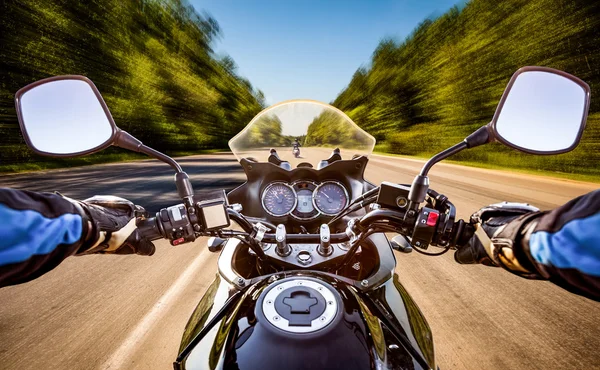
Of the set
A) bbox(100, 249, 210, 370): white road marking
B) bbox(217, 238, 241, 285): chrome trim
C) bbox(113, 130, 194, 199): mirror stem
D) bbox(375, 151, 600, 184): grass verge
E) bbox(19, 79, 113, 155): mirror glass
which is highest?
bbox(19, 79, 113, 155): mirror glass

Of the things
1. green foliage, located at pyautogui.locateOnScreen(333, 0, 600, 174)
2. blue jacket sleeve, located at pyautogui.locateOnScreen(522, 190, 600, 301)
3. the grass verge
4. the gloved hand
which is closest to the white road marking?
the gloved hand

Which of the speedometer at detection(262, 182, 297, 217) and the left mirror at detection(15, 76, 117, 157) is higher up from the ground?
the left mirror at detection(15, 76, 117, 157)

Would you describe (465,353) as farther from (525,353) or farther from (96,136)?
(96,136)

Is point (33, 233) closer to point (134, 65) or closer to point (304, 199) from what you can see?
point (304, 199)

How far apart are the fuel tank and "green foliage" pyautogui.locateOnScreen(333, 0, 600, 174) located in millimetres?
15103

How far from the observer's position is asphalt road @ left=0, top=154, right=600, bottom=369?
2.36 metres

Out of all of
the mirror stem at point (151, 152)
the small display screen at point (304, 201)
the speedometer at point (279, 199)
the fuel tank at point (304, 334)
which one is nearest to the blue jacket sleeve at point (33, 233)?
the mirror stem at point (151, 152)

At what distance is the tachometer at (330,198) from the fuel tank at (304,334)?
141 centimetres

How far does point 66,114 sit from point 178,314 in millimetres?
2115

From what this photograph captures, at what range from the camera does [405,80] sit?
1484 inches

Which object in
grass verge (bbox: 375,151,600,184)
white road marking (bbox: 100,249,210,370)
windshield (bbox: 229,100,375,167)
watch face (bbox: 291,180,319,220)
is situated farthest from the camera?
grass verge (bbox: 375,151,600,184)

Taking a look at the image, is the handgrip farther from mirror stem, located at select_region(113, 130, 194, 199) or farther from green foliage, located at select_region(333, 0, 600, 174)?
green foliage, located at select_region(333, 0, 600, 174)

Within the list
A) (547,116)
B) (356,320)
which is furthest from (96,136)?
(547,116)

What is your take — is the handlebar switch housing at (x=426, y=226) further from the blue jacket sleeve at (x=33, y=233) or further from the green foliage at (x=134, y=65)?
the green foliage at (x=134, y=65)
